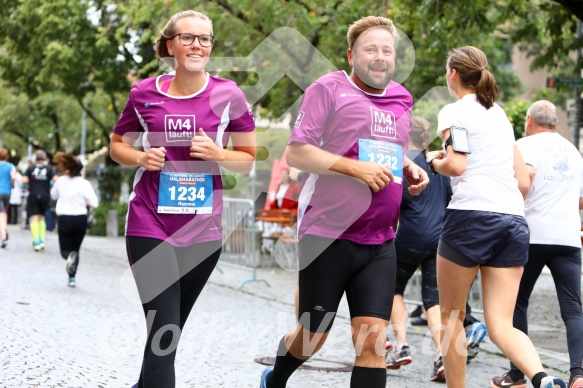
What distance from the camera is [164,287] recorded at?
4203 millimetres

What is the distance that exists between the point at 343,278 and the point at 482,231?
0.97 metres

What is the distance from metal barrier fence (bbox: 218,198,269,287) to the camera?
13305 mm

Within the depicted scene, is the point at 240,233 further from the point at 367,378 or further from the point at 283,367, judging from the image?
the point at 367,378

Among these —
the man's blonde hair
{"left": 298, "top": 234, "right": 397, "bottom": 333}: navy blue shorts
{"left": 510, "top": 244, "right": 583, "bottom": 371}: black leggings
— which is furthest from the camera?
{"left": 510, "top": 244, "right": 583, "bottom": 371}: black leggings

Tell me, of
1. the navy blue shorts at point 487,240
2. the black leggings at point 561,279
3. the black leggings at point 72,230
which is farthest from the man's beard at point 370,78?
the black leggings at point 72,230

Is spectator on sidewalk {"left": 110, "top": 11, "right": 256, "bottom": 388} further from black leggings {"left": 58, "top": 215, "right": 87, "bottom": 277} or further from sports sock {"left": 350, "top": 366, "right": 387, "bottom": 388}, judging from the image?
black leggings {"left": 58, "top": 215, "right": 87, "bottom": 277}

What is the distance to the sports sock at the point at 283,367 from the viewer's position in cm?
473

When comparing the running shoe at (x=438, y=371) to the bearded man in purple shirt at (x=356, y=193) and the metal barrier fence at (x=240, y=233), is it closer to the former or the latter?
the bearded man in purple shirt at (x=356, y=193)

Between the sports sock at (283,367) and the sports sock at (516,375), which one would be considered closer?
the sports sock at (283,367)

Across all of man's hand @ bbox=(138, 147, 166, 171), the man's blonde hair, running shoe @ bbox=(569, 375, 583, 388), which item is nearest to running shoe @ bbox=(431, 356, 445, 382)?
running shoe @ bbox=(569, 375, 583, 388)

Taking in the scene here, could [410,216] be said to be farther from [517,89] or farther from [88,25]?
[517,89]

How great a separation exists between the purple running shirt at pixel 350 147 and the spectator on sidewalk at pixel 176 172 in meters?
0.35

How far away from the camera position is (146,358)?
4156 millimetres

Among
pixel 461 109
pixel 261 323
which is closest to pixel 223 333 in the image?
pixel 261 323
